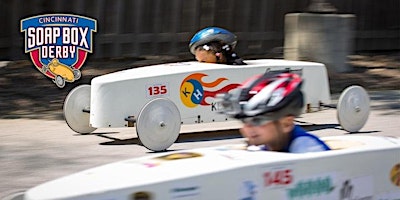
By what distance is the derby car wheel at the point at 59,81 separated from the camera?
13000mm

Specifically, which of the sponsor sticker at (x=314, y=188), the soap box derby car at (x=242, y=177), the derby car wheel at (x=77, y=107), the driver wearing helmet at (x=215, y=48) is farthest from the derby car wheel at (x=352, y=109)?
the sponsor sticker at (x=314, y=188)

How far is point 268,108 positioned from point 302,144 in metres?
0.31

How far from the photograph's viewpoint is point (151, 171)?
4570mm

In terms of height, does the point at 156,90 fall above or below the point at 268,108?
below

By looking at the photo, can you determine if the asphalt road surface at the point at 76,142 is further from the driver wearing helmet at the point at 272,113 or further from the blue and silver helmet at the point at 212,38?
the driver wearing helmet at the point at 272,113

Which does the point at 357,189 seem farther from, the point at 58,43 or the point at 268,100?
the point at 58,43

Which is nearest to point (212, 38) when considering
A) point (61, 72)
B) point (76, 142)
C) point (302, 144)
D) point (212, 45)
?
point (212, 45)

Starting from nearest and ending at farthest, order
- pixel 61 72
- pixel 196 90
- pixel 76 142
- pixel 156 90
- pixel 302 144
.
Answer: pixel 302 144 → pixel 156 90 → pixel 196 90 → pixel 76 142 → pixel 61 72

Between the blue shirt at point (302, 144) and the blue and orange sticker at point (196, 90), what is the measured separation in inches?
167

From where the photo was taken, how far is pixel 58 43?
12.9 metres

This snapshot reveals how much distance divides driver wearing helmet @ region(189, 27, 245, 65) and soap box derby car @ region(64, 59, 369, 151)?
231 mm

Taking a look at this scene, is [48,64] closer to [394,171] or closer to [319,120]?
[319,120]

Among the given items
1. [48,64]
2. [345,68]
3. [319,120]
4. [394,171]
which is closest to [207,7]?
[345,68]

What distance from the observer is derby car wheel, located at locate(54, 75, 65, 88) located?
13000 mm
